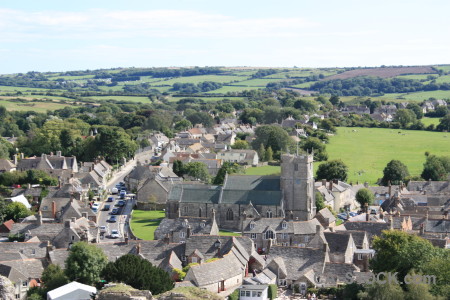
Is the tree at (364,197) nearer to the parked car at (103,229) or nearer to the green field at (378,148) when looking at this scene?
the green field at (378,148)

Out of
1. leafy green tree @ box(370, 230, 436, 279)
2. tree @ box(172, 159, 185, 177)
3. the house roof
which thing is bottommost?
tree @ box(172, 159, 185, 177)

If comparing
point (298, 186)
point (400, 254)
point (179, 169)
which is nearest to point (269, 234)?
point (298, 186)

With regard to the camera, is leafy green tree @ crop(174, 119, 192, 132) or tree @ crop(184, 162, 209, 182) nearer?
tree @ crop(184, 162, 209, 182)

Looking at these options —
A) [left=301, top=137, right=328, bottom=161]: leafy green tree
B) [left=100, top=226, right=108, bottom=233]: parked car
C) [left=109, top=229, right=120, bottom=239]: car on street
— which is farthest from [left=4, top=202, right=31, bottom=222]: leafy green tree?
[left=301, top=137, right=328, bottom=161]: leafy green tree

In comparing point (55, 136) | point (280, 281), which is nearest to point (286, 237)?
point (280, 281)

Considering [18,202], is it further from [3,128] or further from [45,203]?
[3,128]

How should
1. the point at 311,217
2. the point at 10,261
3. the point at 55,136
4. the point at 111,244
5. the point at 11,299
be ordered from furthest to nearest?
the point at 55,136 < the point at 311,217 < the point at 111,244 < the point at 10,261 < the point at 11,299

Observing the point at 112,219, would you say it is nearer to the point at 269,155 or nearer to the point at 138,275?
the point at 138,275

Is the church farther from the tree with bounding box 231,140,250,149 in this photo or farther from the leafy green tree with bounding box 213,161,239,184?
the tree with bounding box 231,140,250,149
